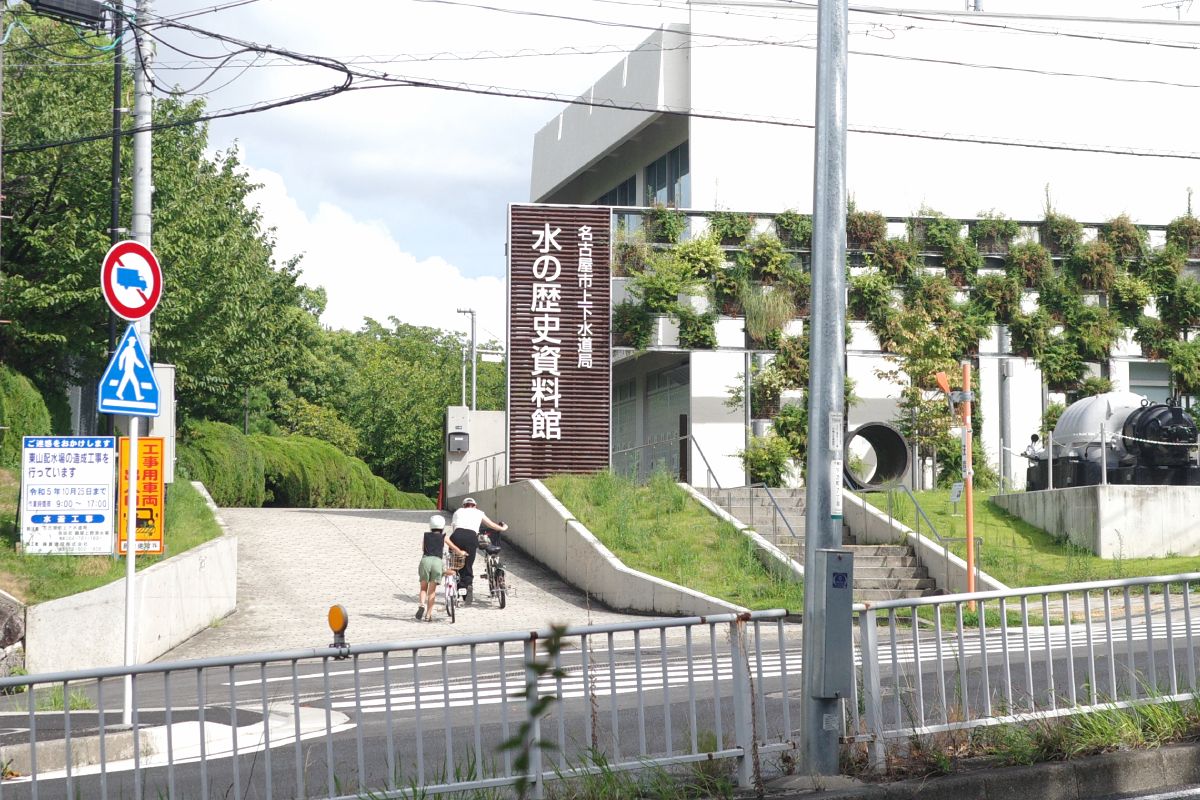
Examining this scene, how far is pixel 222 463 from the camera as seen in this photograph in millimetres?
38344

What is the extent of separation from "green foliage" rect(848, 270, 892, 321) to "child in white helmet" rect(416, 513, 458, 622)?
14464 millimetres

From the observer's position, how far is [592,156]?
132 ft

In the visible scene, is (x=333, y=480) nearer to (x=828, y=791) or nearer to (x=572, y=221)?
(x=572, y=221)

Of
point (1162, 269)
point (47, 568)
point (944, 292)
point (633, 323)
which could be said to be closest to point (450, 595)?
point (47, 568)

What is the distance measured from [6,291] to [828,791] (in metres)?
26.3

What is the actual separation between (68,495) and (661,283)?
16.2 m

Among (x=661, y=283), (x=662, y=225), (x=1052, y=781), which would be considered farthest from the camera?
(x=662, y=225)

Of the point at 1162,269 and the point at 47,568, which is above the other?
the point at 1162,269

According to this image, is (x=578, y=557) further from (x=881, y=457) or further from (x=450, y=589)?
(x=881, y=457)

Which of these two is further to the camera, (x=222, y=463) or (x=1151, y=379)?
(x=222, y=463)

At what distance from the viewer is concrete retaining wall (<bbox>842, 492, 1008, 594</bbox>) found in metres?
21.1

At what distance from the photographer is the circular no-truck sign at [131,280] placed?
10.7 meters

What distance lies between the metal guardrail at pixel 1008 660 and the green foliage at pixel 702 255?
23928mm

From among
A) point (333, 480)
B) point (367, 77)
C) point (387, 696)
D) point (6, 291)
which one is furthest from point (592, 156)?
point (387, 696)
